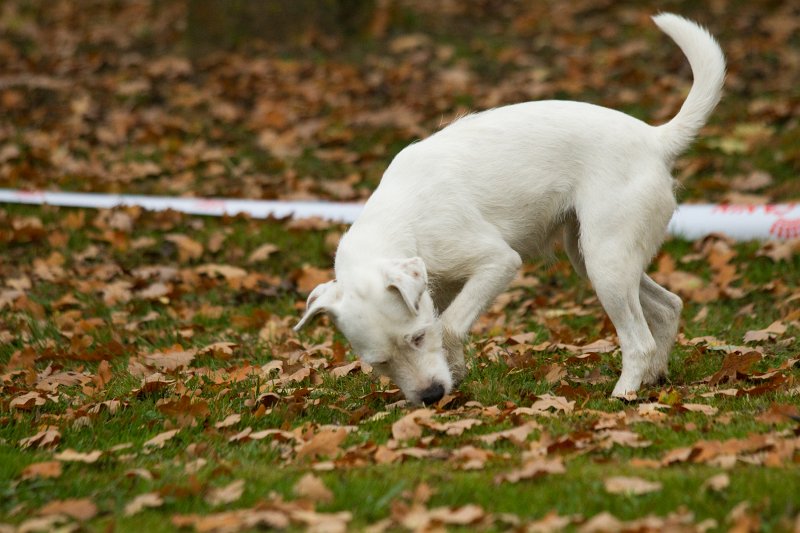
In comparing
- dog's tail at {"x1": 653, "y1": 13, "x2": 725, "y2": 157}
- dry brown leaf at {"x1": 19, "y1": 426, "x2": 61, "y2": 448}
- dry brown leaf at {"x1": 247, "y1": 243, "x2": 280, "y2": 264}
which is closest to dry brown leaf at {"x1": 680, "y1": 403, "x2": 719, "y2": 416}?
dog's tail at {"x1": 653, "y1": 13, "x2": 725, "y2": 157}

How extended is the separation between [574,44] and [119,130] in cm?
638

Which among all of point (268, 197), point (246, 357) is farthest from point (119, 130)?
point (246, 357)

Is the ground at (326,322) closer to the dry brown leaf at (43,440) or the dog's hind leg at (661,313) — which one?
the dry brown leaf at (43,440)

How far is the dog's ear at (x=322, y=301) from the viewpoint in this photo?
5344mm

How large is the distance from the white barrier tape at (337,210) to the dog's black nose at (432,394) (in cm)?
434

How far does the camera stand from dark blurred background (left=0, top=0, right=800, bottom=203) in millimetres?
11312

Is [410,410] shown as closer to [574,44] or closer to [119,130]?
[119,130]

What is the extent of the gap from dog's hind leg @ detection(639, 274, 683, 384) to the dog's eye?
1.55m

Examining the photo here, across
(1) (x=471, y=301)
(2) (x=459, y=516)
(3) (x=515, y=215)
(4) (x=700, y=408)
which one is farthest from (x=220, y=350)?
(2) (x=459, y=516)

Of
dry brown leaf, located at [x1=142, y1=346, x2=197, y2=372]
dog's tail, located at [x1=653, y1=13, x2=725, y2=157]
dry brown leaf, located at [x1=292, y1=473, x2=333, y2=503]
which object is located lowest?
dry brown leaf, located at [x1=142, y1=346, x2=197, y2=372]

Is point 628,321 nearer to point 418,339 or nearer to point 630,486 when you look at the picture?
point 418,339

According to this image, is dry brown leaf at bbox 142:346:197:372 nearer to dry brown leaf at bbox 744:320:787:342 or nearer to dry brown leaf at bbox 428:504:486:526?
dry brown leaf at bbox 428:504:486:526

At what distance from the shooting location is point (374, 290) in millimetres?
5289

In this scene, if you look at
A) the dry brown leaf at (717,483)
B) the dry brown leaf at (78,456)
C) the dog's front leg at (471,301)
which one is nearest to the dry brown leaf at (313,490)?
the dry brown leaf at (78,456)
